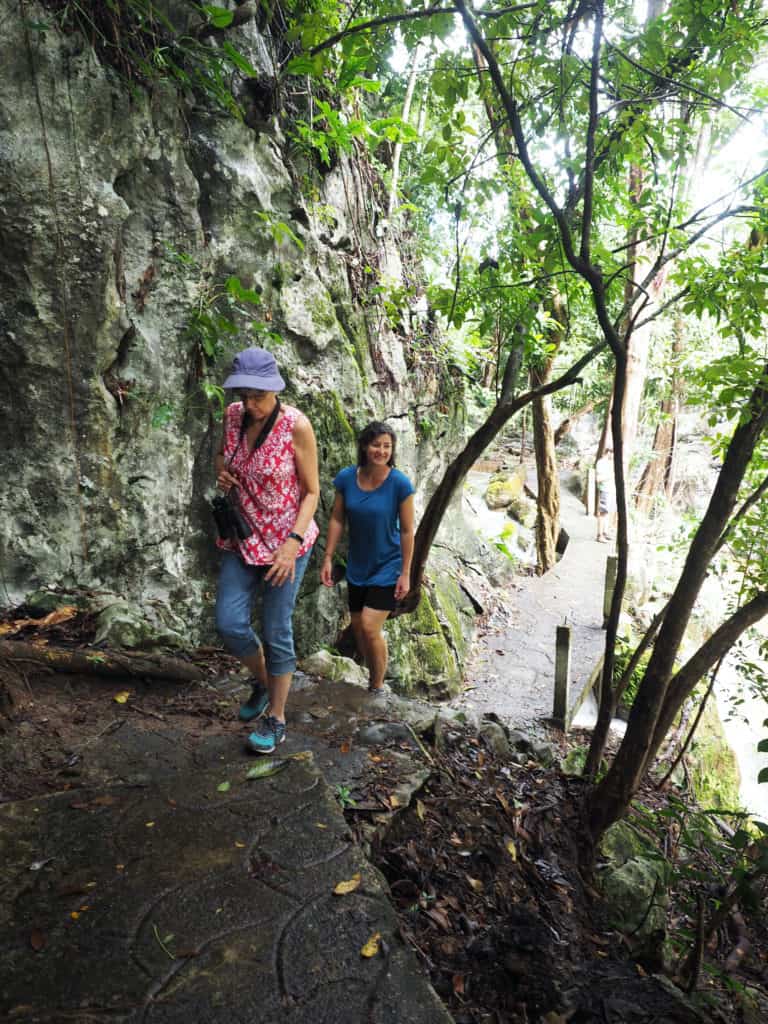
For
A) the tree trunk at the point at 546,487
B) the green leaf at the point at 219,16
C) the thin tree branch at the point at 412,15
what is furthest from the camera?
the tree trunk at the point at 546,487

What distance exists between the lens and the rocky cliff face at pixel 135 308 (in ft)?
12.4

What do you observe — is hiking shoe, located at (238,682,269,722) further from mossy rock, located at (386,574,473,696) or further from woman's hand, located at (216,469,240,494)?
mossy rock, located at (386,574,473,696)

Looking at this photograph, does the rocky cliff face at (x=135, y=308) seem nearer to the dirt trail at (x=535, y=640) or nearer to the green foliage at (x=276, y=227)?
the green foliage at (x=276, y=227)

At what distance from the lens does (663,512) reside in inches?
625

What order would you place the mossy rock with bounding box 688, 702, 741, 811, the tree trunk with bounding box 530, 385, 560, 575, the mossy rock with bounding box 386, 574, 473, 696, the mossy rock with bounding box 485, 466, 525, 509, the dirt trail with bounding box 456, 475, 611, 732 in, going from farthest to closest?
the mossy rock with bounding box 485, 466, 525, 509
the tree trunk with bounding box 530, 385, 560, 575
the dirt trail with bounding box 456, 475, 611, 732
the mossy rock with bounding box 688, 702, 741, 811
the mossy rock with bounding box 386, 574, 473, 696

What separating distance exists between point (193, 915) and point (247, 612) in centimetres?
149

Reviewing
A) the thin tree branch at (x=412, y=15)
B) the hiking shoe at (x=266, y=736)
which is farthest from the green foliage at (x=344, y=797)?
the thin tree branch at (x=412, y=15)

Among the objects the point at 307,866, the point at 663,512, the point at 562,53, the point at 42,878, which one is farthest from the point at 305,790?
the point at 663,512

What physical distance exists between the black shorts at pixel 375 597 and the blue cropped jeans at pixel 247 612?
135cm

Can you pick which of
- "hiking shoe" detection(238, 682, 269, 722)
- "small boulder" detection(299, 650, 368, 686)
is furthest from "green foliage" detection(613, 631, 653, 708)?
"hiking shoe" detection(238, 682, 269, 722)

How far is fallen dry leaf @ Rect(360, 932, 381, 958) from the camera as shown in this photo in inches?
74.9

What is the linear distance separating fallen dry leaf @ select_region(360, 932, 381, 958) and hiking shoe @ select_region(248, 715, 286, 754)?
1312 millimetres

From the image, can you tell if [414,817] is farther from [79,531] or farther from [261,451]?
[79,531]

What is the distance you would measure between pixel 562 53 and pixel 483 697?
24.5ft
